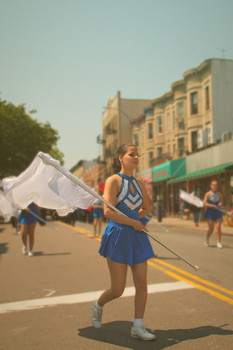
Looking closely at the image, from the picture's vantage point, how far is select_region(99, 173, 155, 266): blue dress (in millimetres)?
3955

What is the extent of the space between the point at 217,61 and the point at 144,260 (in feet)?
89.8

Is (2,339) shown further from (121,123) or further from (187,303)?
(121,123)

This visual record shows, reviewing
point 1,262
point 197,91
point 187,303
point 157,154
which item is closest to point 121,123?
point 157,154

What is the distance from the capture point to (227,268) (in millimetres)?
7742

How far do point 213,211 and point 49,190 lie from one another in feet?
23.0

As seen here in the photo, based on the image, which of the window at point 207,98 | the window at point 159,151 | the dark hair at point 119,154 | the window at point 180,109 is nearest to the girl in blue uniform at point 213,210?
the dark hair at point 119,154

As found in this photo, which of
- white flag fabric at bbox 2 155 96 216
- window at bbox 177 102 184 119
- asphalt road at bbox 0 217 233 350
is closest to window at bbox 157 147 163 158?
window at bbox 177 102 184 119

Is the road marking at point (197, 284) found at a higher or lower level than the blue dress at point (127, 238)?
lower

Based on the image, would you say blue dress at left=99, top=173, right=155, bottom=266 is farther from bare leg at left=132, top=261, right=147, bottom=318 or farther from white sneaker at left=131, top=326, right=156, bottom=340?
white sneaker at left=131, top=326, right=156, bottom=340

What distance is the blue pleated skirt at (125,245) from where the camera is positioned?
13.0 ft

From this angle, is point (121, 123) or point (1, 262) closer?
point (1, 262)

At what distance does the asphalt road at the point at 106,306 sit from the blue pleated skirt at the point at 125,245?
80 cm

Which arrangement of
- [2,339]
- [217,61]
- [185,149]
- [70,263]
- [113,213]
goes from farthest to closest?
[185,149], [217,61], [70,263], [2,339], [113,213]

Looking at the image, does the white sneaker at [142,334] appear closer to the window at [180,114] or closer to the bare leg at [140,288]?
the bare leg at [140,288]
